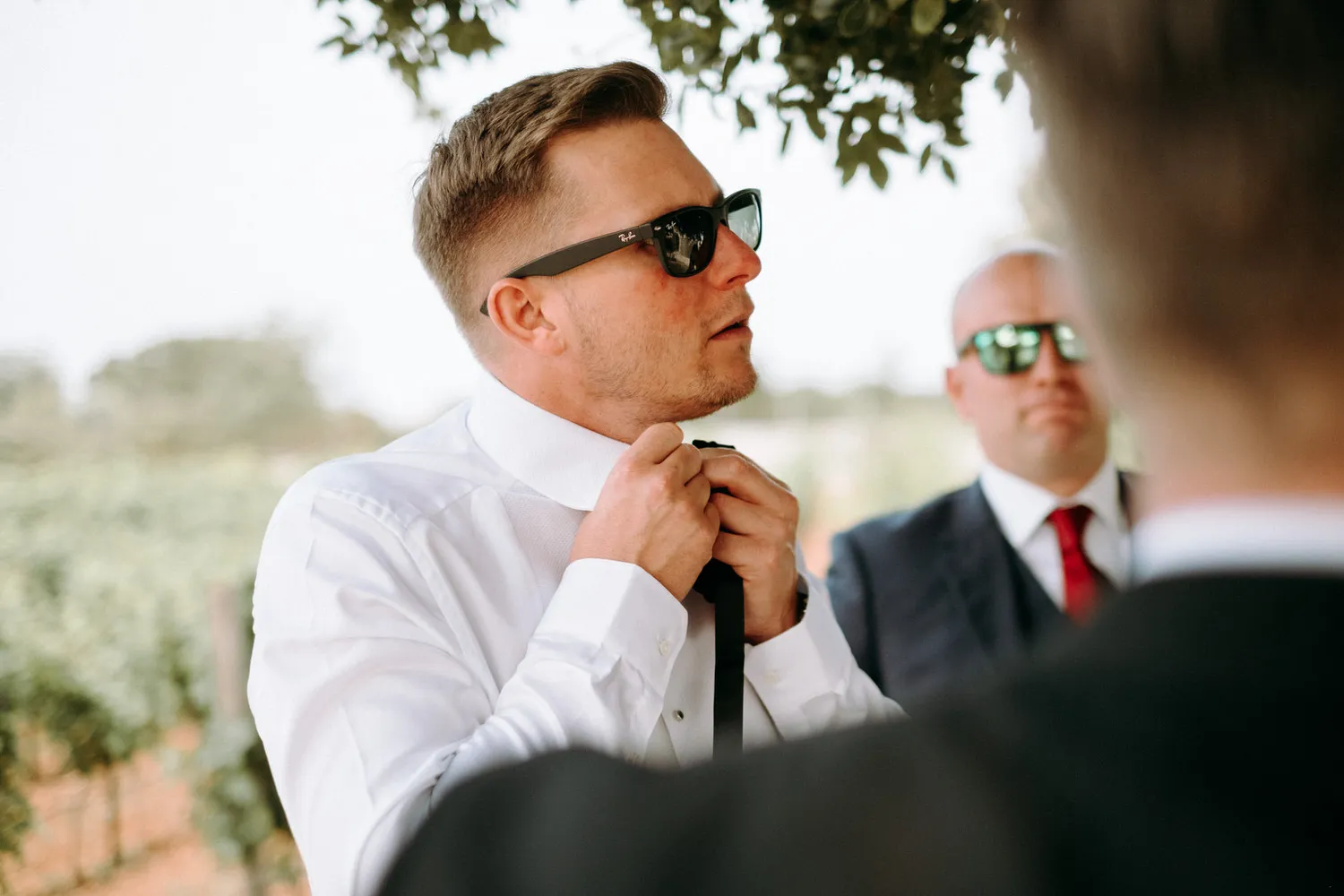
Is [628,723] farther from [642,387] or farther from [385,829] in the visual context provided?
[642,387]

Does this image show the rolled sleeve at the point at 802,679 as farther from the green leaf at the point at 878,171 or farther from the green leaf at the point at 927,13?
the green leaf at the point at 878,171

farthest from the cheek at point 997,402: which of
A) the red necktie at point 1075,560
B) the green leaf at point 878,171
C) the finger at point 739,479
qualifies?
the finger at point 739,479

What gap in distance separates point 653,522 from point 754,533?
0.28m

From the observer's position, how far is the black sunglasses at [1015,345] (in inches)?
142

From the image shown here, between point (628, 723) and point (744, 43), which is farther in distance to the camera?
point (744, 43)

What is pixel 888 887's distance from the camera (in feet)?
1.79

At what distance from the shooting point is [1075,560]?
3.32m

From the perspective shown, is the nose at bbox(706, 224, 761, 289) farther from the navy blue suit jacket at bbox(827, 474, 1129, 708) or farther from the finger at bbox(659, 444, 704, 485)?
the navy blue suit jacket at bbox(827, 474, 1129, 708)

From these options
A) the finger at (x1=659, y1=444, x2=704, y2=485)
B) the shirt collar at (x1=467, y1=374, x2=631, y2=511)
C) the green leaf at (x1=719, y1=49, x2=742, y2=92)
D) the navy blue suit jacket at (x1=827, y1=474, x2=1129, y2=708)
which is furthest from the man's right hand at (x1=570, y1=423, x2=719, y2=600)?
the navy blue suit jacket at (x1=827, y1=474, x2=1129, y2=708)

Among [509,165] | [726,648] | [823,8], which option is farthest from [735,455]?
[823,8]

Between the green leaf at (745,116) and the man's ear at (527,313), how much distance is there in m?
0.94

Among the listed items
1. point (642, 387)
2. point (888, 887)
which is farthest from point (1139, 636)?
point (642, 387)

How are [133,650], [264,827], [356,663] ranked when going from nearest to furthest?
1. [356,663]
2. [264,827]
3. [133,650]

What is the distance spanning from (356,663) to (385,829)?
252 millimetres
